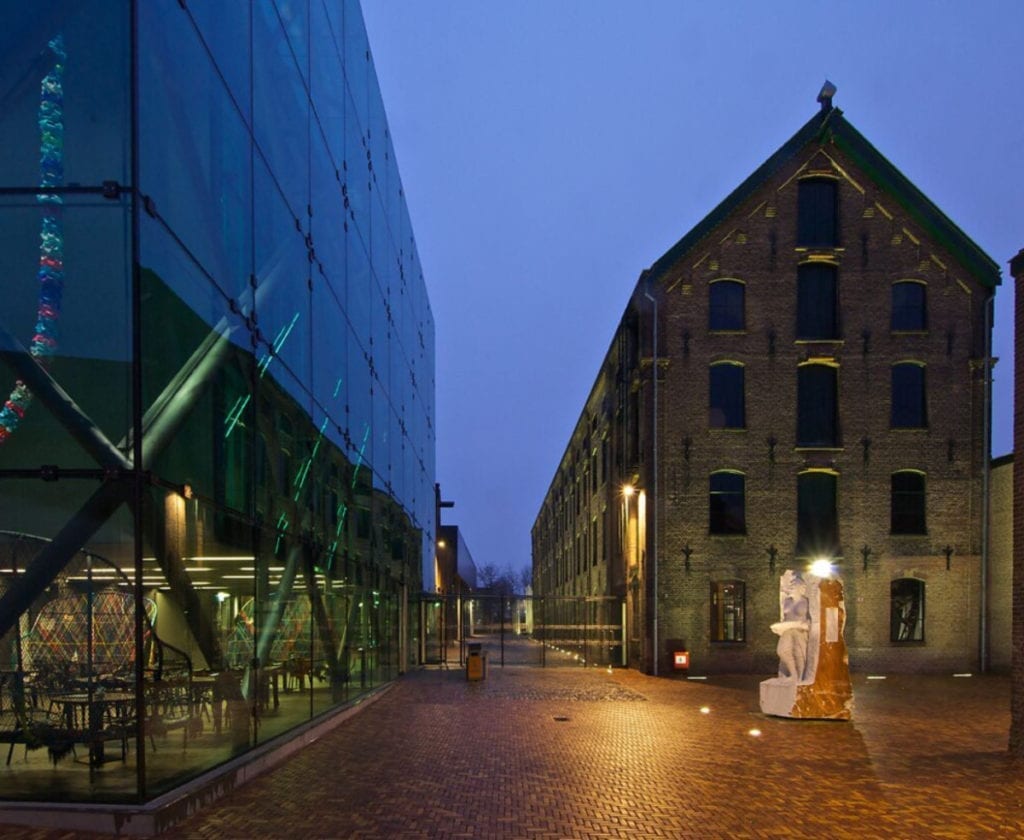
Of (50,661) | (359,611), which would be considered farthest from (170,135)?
(359,611)

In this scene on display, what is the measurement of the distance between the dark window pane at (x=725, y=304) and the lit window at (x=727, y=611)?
769 cm

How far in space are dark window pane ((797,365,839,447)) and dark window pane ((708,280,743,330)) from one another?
262 cm

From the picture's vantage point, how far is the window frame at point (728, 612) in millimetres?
26734

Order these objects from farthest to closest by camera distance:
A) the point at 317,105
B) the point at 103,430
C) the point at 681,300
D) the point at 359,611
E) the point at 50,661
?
1. the point at 681,300
2. the point at 359,611
3. the point at 317,105
4. the point at 50,661
5. the point at 103,430

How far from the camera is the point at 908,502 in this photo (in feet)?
89.8

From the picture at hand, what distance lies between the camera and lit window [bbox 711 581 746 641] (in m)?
26.8

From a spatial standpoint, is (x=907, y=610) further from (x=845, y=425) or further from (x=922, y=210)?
(x=922, y=210)

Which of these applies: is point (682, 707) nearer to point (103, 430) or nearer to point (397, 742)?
point (397, 742)

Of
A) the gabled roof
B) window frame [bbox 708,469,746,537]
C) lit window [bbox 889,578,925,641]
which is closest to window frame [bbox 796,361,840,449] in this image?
window frame [bbox 708,469,746,537]

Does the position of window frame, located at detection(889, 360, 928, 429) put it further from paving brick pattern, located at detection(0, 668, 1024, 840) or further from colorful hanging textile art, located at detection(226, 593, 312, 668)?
colorful hanging textile art, located at detection(226, 593, 312, 668)

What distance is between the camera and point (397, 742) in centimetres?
1407

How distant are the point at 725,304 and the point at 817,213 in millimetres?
3950

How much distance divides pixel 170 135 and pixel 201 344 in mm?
2324

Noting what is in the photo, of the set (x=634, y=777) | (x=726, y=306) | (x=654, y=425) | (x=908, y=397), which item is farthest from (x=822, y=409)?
(x=634, y=777)
